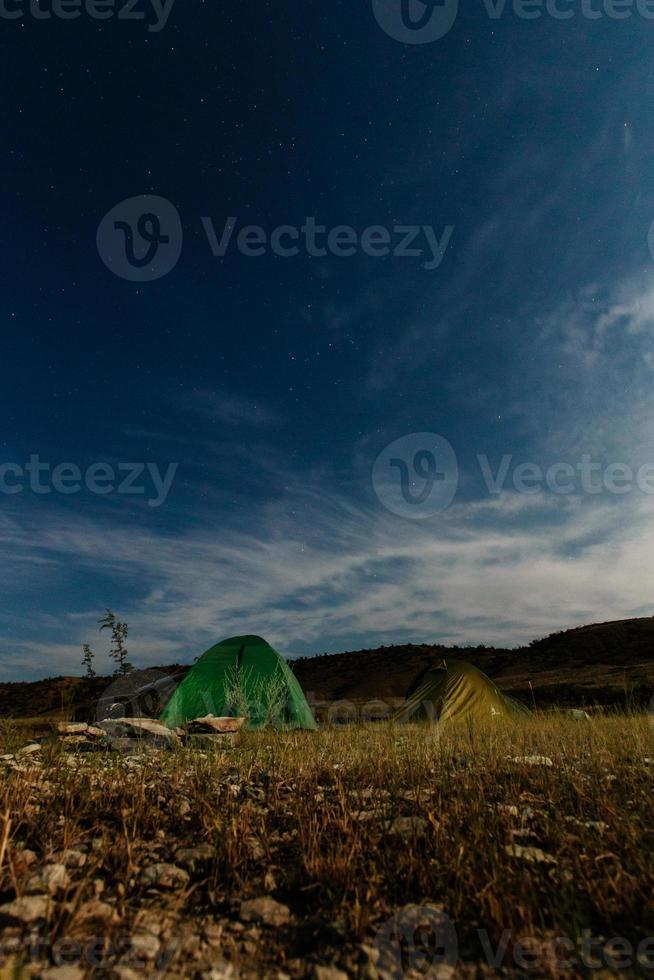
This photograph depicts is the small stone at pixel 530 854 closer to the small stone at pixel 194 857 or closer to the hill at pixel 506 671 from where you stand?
the small stone at pixel 194 857

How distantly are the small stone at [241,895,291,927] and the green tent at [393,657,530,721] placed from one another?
1103 centimetres

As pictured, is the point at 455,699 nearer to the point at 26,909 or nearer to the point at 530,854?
the point at 530,854

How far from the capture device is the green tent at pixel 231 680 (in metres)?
13.2

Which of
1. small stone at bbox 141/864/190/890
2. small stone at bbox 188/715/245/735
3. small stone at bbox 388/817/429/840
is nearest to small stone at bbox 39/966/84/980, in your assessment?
small stone at bbox 141/864/190/890

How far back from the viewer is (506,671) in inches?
1218

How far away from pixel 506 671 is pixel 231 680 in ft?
75.8

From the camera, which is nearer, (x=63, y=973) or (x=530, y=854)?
(x=63, y=973)

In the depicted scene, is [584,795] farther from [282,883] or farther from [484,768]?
[282,883]

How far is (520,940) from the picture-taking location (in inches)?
83.4

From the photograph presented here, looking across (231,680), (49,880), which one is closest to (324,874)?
(49,880)

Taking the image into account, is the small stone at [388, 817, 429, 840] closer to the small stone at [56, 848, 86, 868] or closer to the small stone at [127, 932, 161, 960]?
the small stone at [127, 932, 161, 960]

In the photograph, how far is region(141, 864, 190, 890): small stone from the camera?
258cm

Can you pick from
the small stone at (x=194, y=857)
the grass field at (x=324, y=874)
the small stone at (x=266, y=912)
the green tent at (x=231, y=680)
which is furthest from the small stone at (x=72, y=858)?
the green tent at (x=231, y=680)

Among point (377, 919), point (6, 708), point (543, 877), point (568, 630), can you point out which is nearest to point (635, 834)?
point (543, 877)
